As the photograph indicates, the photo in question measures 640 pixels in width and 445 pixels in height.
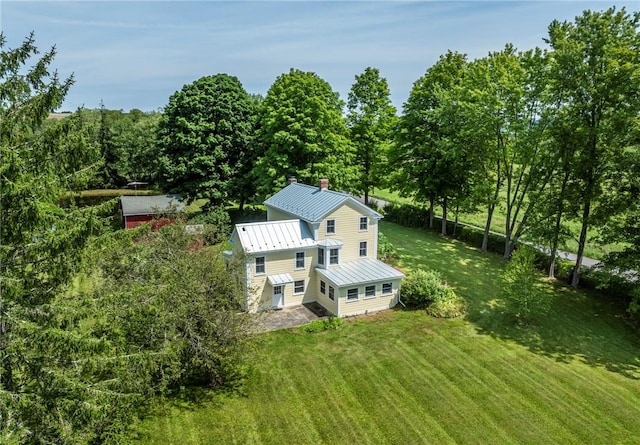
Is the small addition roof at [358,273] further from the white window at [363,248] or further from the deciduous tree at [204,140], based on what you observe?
the deciduous tree at [204,140]

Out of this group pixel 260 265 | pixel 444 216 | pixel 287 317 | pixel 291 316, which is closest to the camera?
pixel 287 317

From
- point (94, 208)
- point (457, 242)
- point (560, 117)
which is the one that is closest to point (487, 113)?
point (560, 117)

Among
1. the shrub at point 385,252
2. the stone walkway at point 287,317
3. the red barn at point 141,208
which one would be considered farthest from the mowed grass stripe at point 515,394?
the red barn at point 141,208

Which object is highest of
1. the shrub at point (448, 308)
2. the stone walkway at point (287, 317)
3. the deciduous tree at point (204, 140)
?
the deciduous tree at point (204, 140)

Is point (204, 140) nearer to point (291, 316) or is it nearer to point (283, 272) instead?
point (283, 272)

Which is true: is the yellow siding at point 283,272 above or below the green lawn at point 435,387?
above

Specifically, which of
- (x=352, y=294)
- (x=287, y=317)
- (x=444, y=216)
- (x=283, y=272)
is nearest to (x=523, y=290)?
(x=352, y=294)

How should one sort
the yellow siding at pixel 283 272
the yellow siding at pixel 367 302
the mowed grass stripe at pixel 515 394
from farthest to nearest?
the yellow siding at pixel 283 272, the yellow siding at pixel 367 302, the mowed grass stripe at pixel 515 394
